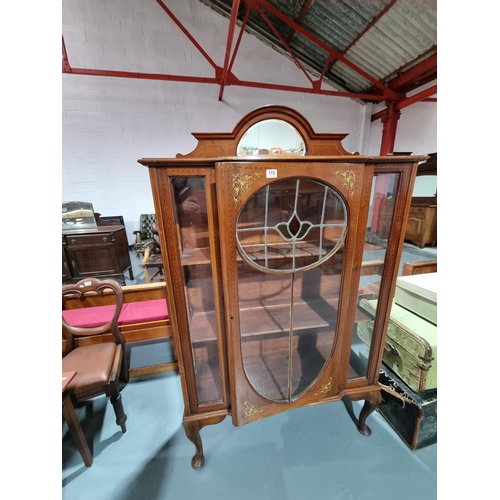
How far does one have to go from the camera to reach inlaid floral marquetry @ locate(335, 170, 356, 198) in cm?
81

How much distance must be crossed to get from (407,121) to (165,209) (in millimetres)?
5666

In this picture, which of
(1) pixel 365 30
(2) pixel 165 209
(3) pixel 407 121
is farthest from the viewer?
(3) pixel 407 121

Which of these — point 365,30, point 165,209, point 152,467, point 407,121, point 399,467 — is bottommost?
point 152,467

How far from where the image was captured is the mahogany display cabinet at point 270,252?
2.60 ft

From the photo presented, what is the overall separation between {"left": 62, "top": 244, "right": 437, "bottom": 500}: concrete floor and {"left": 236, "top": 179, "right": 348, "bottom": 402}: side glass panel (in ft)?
1.37

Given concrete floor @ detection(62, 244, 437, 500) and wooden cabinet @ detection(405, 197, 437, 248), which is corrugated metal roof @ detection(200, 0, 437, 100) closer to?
wooden cabinet @ detection(405, 197, 437, 248)

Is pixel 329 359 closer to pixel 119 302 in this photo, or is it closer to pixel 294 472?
pixel 294 472

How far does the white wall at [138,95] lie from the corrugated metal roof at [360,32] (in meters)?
0.34

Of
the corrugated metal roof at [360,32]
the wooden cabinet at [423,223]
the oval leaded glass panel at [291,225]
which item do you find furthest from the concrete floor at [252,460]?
the corrugated metal roof at [360,32]

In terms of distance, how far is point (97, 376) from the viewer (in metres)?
1.19

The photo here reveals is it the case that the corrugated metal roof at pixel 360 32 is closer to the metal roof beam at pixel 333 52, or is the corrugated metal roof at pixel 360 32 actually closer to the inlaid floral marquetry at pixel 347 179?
the metal roof beam at pixel 333 52

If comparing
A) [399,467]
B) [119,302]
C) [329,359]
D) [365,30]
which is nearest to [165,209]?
[119,302]

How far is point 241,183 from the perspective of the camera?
2.51 ft

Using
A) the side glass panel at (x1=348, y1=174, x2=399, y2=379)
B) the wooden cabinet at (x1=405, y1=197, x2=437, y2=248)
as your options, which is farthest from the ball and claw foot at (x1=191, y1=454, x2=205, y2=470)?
the wooden cabinet at (x1=405, y1=197, x2=437, y2=248)
